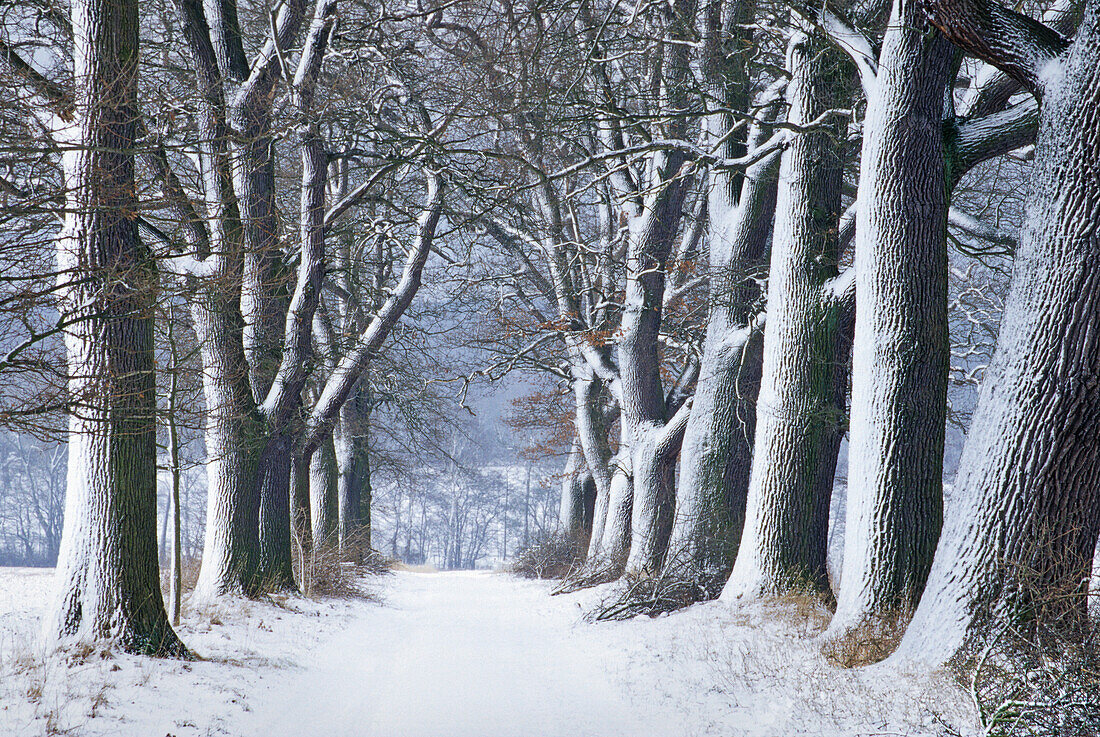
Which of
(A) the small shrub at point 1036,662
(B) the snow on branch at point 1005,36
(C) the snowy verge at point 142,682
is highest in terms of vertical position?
(B) the snow on branch at point 1005,36

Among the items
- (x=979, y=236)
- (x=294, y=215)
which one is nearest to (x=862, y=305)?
(x=979, y=236)

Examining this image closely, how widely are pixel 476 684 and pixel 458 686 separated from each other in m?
0.17

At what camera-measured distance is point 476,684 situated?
677 centimetres

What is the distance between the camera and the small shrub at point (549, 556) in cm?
1811

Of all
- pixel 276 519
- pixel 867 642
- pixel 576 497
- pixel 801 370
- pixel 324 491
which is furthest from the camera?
pixel 576 497

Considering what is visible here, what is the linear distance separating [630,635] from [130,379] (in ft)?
19.0

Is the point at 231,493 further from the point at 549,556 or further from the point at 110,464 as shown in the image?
the point at 549,556

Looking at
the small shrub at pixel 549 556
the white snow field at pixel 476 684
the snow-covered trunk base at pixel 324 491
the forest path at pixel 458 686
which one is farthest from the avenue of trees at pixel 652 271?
the small shrub at pixel 549 556

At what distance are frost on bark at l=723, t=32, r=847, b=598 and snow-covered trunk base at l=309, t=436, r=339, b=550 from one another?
11.4 metres

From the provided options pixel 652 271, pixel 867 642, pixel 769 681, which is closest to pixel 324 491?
pixel 652 271

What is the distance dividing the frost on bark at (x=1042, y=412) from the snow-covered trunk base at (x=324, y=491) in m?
14.4

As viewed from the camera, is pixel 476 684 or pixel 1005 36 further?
pixel 476 684

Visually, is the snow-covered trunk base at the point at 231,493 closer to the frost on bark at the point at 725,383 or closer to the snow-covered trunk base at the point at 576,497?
the frost on bark at the point at 725,383

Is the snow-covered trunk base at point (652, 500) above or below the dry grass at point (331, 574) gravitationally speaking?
above
